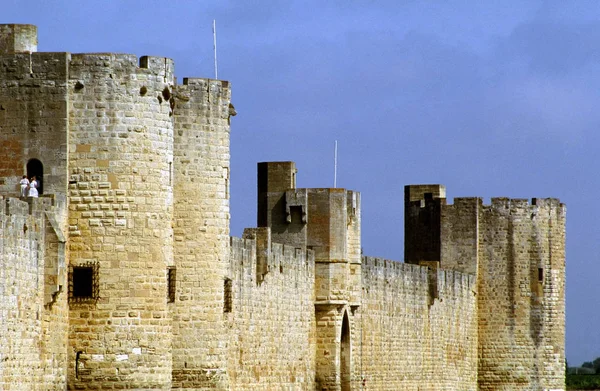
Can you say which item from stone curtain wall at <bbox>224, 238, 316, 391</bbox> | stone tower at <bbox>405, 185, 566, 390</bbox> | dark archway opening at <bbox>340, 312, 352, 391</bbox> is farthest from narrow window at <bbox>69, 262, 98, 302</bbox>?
stone tower at <bbox>405, 185, 566, 390</bbox>

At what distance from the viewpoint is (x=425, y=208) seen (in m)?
52.5

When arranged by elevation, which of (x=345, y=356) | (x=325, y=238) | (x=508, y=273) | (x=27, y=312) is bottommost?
(x=345, y=356)

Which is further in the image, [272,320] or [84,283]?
[272,320]

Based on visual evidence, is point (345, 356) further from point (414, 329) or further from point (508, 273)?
point (508, 273)

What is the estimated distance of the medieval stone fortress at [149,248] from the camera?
26.1 meters

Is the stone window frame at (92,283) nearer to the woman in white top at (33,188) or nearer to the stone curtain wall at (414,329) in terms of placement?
the woman in white top at (33,188)

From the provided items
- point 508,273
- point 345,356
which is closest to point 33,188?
point 345,356

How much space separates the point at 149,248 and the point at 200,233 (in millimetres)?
2776

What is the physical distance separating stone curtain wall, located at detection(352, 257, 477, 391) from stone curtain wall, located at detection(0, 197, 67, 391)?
16.3 metres

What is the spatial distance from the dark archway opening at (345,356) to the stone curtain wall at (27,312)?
15.0 meters

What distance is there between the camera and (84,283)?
26500 mm

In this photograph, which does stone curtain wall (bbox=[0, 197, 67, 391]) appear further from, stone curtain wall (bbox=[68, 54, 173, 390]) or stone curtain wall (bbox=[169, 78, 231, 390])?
stone curtain wall (bbox=[169, 78, 231, 390])

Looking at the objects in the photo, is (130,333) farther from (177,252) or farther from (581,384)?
(581,384)

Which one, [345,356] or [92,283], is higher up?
[92,283]
